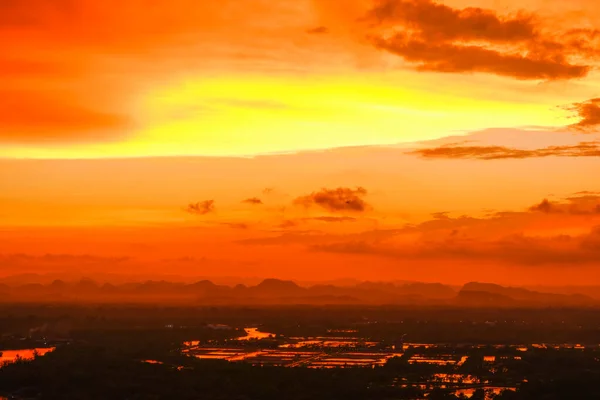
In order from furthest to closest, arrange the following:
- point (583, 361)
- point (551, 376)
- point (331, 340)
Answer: point (331, 340) < point (583, 361) < point (551, 376)

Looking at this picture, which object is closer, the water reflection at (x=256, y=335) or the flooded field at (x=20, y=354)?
the flooded field at (x=20, y=354)

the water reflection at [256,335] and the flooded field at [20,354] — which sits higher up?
the water reflection at [256,335]

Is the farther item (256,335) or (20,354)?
(256,335)

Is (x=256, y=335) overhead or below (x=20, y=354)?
overhead

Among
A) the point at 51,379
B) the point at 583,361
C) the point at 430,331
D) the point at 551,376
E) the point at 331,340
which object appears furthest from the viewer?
the point at 430,331

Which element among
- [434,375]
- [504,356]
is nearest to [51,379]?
[434,375]

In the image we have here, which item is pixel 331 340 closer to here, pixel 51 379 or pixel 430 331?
pixel 430 331

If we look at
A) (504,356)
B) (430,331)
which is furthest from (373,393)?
(430,331)

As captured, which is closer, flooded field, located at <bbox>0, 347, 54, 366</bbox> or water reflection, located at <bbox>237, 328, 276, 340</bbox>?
flooded field, located at <bbox>0, 347, 54, 366</bbox>

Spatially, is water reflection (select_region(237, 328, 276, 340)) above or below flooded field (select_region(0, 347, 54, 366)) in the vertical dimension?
above

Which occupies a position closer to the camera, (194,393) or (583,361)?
(194,393)
